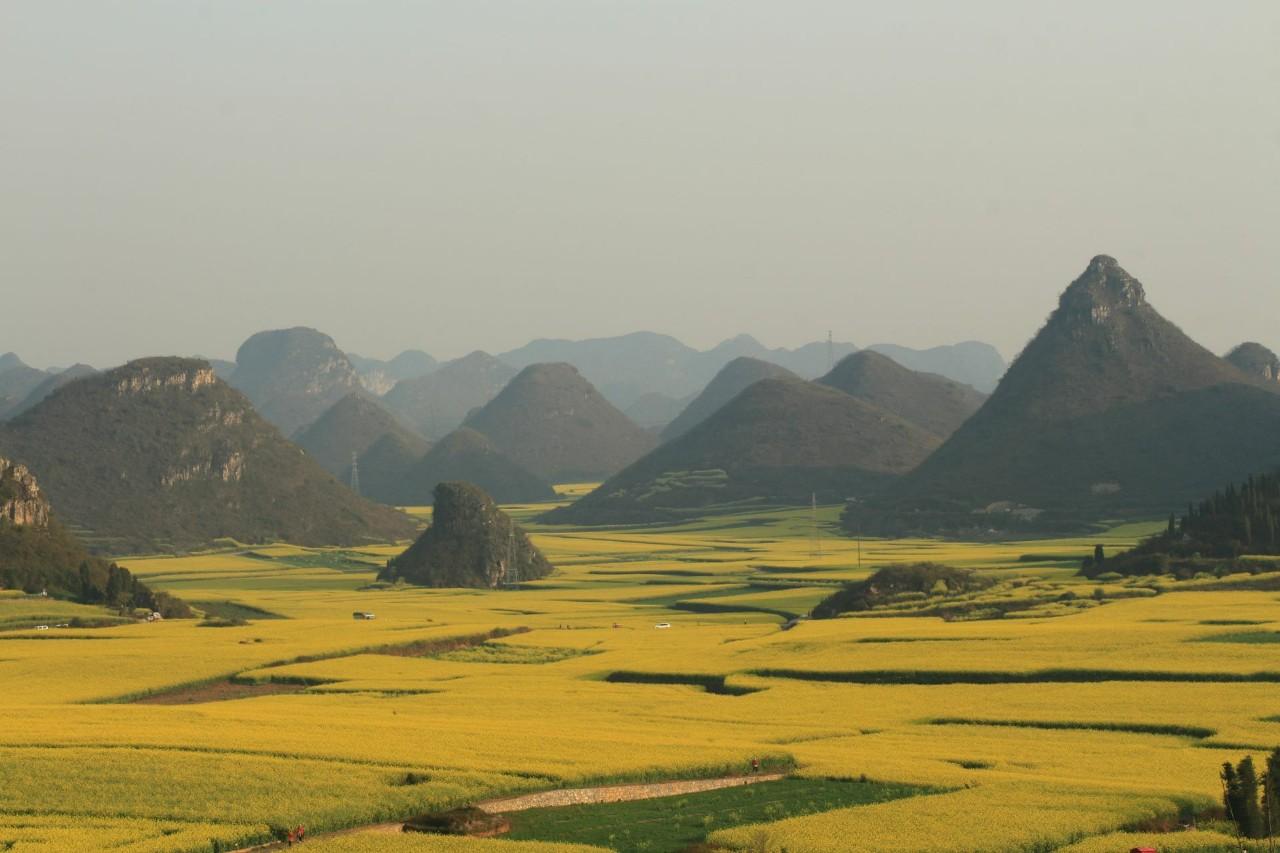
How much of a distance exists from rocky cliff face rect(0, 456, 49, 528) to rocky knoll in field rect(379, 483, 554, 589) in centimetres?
3783

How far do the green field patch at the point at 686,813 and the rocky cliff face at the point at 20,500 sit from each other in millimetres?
100290

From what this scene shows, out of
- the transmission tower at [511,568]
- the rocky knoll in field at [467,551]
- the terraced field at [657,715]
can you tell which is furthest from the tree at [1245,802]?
the rocky knoll in field at [467,551]

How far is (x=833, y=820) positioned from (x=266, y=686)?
40.8 m

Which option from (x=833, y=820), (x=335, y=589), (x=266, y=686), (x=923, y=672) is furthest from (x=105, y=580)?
(x=833, y=820)

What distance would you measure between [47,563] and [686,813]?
95216mm

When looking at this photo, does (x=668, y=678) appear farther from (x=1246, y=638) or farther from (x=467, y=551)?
(x=467, y=551)

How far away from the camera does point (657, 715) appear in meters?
60.0

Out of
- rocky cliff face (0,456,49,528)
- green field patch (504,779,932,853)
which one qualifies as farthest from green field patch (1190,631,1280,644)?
rocky cliff face (0,456,49,528)

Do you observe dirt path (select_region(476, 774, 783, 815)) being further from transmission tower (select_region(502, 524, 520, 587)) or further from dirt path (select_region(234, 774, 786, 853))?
transmission tower (select_region(502, 524, 520, 587))

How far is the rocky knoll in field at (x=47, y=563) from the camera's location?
11825cm

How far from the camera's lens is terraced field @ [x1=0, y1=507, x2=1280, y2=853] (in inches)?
1502

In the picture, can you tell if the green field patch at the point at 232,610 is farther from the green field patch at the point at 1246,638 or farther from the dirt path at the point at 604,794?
the dirt path at the point at 604,794

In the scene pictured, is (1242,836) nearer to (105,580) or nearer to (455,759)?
(455,759)

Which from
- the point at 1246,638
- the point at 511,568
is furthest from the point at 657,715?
the point at 511,568
